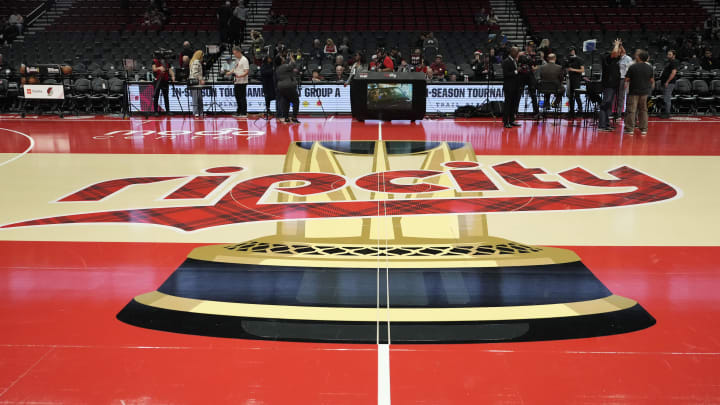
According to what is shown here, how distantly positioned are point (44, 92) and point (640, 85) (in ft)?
42.6

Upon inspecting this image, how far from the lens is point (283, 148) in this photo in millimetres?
8547

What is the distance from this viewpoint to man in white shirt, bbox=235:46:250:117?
12188mm

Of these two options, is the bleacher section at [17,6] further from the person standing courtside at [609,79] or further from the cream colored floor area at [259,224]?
the person standing courtside at [609,79]

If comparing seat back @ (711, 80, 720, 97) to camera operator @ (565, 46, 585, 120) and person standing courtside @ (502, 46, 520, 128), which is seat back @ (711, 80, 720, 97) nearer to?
camera operator @ (565, 46, 585, 120)

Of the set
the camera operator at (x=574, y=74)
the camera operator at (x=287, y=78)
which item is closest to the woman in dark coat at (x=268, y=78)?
the camera operator at (x=287, y=78)

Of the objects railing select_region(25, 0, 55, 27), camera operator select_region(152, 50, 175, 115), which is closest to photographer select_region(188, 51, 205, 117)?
camera operator select_region(152, 50, 175, 115)

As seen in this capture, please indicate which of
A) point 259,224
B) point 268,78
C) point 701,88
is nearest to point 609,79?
point 701,88

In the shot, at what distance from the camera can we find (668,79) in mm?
11906

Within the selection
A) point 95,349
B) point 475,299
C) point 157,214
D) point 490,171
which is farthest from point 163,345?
point 490,171

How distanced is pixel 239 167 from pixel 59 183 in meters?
2.05

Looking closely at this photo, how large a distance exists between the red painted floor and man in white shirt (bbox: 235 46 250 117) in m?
8.85

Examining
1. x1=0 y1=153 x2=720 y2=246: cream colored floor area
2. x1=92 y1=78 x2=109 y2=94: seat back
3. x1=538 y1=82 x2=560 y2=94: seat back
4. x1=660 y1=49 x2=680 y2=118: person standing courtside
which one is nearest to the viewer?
x1=0 y1=153 x2=720 y2=246: cream colored floor area

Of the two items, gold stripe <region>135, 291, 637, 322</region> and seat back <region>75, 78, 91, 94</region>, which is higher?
seat back <region>75, 78, 91, 94</region>

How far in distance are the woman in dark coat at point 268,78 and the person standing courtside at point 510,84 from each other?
494 centimetres
